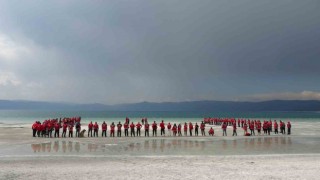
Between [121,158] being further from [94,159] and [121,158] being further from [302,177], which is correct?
[302,177]

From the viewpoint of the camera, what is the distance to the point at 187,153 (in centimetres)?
2309

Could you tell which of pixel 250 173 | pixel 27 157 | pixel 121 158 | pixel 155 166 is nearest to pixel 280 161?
pixel 250 173

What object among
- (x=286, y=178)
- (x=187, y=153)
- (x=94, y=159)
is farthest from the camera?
(x=187, y=153)

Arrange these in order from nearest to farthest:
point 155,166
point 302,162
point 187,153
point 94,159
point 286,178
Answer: point 286,178 < point 155,166 < point 302,162 < point 94,159 < point 187,153

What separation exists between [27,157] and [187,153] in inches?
399

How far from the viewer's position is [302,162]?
62.4ft

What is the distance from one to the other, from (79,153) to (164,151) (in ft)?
19.1

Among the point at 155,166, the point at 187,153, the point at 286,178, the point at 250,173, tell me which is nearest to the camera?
the point at 286,178

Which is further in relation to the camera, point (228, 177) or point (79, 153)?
point (79, 153)

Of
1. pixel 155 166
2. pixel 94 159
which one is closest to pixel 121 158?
pixel 94 159

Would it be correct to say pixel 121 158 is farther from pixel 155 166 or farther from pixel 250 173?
pixel 250 173

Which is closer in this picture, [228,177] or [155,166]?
[228,177]

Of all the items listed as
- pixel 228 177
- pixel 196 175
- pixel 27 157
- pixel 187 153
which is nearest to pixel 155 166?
pixel 196 175

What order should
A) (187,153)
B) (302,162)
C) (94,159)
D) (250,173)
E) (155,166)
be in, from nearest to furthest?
(250,173)
(155,166)
(302,162)
(94,159)
(187,153)
